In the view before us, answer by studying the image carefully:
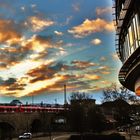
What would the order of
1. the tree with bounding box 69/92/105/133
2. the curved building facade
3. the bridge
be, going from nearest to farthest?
the curved building facade → the tree with bounding box 69/92/105/133 → the bridge

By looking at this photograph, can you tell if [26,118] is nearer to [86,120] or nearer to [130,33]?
[86,120]

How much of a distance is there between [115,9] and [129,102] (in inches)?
3285

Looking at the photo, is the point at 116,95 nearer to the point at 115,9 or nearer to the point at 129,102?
the point at 129,102

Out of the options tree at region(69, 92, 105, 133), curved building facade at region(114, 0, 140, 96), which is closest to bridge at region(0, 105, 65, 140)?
tree at region(69, 92, 105, 133)

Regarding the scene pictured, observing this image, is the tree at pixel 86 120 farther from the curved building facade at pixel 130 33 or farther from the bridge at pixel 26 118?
the curved building facade at pixel 130 33

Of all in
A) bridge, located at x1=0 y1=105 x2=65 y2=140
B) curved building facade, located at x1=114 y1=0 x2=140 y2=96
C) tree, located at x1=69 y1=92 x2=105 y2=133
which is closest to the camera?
curved building facade, located at x1=114 y1=0 x2=140 y2=96

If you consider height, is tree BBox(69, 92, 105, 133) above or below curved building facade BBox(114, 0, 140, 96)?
below

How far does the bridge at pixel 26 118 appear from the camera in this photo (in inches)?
4424

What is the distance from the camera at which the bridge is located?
369 ft

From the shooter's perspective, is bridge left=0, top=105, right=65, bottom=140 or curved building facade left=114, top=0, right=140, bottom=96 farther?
bridge left=0, top=105, right=65, bottom=140

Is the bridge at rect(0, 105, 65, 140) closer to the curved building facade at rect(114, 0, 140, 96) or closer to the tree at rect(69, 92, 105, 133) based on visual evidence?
the tree at rect(69, 92, 105, 133)

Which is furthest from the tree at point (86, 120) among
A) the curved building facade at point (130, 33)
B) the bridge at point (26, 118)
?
the curved building facade at point (130, 33)

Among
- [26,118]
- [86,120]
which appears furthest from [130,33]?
[26,118]

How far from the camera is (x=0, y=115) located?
109875mm
